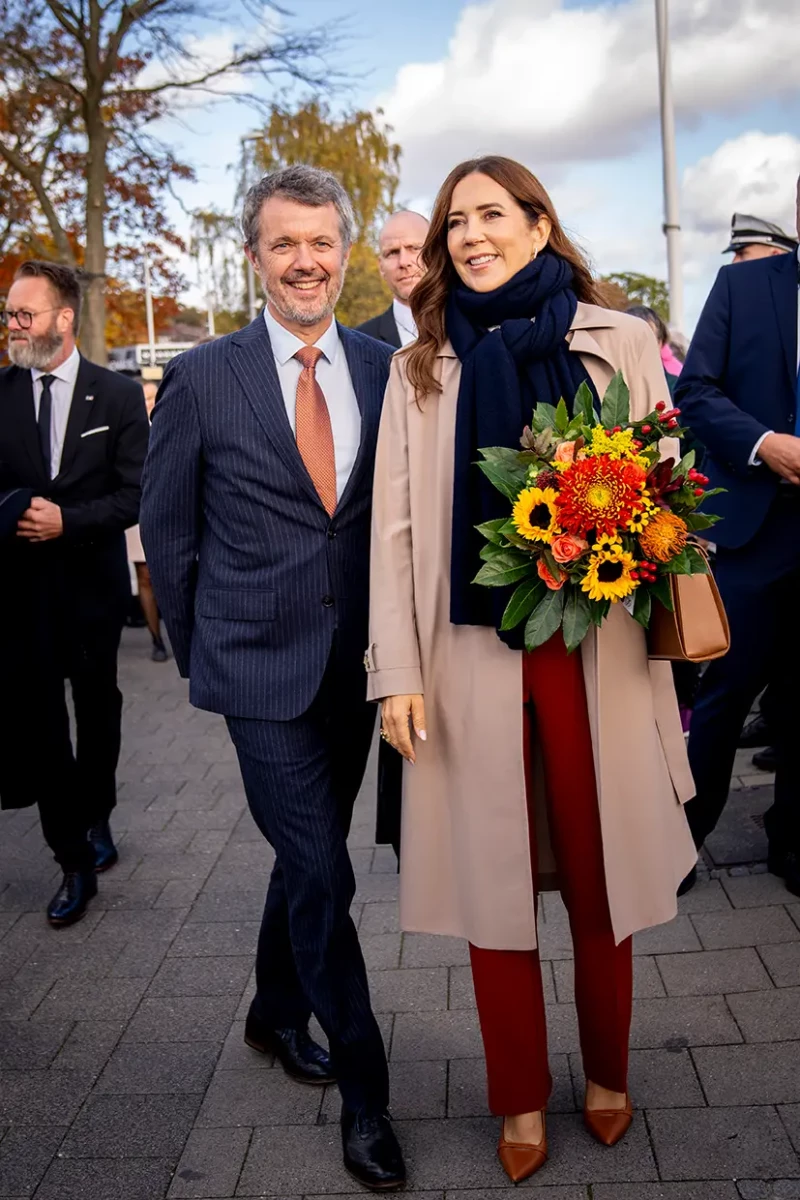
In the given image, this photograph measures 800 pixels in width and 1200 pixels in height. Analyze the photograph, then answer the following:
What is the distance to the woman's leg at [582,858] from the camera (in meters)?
3.11

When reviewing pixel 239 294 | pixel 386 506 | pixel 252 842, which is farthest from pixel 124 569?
pixel 239 294

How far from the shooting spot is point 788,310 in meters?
4.47

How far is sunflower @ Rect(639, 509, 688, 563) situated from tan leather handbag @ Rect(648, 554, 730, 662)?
0.46ft

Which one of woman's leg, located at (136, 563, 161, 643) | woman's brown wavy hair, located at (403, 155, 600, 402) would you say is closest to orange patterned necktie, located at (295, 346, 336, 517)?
woman's brown wavy hair, located at (403, 155, 600, 402)

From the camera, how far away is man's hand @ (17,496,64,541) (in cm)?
491

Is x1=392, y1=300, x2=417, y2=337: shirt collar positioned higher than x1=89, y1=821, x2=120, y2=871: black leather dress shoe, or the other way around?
x1=392, y1=300, x2=417, y2=337: shirt collar

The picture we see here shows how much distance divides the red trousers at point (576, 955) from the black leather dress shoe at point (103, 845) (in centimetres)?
268

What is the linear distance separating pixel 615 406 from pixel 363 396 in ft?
2.49

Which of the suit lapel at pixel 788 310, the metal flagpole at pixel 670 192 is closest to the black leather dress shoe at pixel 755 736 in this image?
the suit lapel at pixel 788 310

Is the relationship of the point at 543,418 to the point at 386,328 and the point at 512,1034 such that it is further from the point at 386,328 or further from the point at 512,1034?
the point at 386,328

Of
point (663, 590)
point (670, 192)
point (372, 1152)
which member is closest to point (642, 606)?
point (663, 590)

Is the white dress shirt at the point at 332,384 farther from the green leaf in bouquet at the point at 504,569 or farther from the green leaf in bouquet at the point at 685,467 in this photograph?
the green leaf in bouquet at the point at 685,467

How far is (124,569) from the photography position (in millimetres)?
5453

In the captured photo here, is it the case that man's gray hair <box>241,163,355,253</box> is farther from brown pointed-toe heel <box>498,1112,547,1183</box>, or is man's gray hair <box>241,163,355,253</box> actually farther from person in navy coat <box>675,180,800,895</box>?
brown pointed-toe heel <box>498,1112,547,1183</box>
